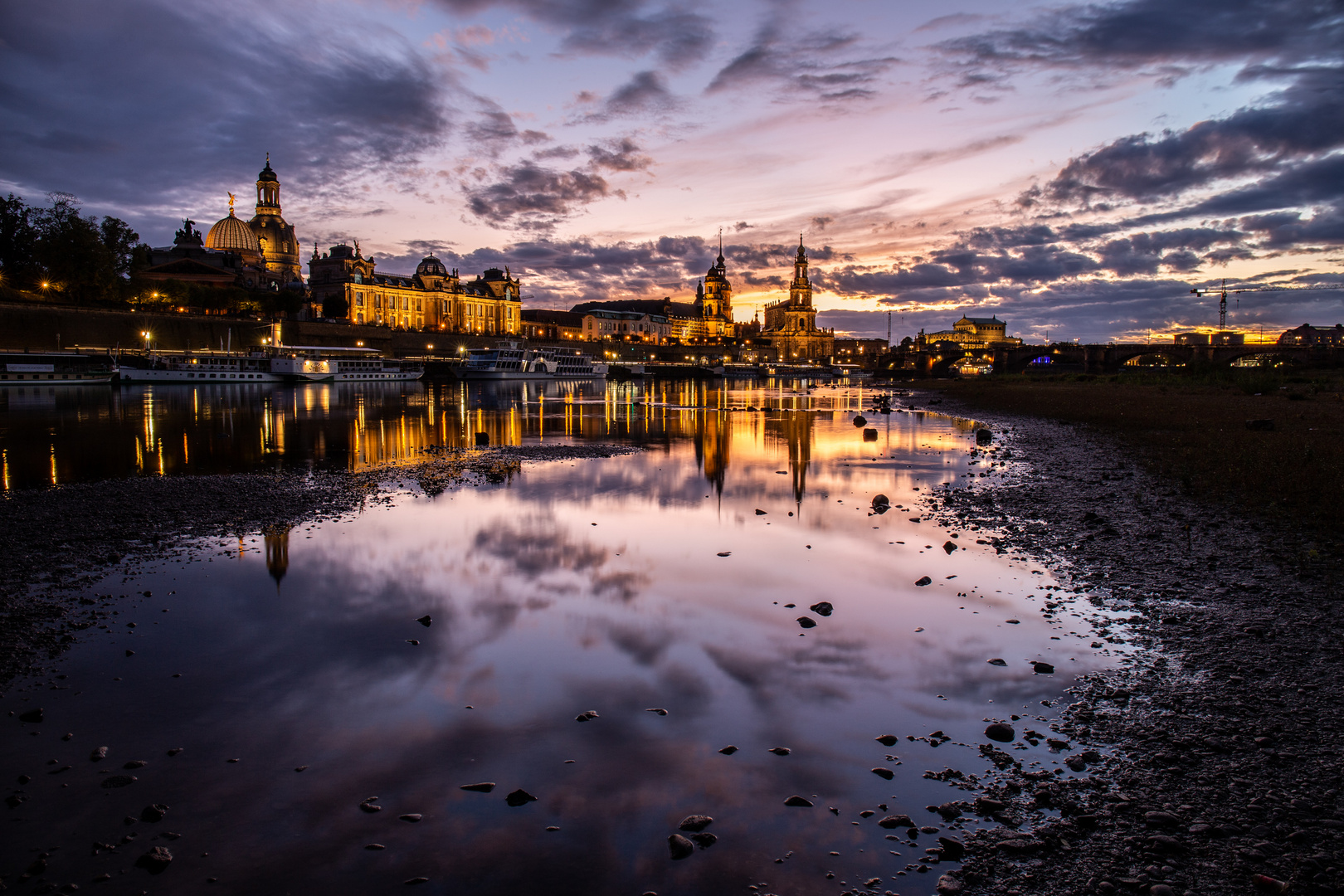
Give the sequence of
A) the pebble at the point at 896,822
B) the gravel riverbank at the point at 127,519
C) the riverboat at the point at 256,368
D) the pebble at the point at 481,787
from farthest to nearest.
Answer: the riverboat at the point at 256,368 → the gravel riverbank at the point at 127,519 → the pebble at the point at 481,787 → the pebble at the point at 896,822

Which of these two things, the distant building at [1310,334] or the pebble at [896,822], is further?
the distant building at [1310,334]

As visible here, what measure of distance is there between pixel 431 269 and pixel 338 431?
132584 mm

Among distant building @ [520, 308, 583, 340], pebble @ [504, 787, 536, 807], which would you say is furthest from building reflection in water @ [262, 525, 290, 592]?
distant building @ [520, 308, 583, 340]

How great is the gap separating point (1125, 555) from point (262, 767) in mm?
11441

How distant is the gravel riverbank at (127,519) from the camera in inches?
317

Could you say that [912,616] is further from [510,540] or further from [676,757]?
[510,540]

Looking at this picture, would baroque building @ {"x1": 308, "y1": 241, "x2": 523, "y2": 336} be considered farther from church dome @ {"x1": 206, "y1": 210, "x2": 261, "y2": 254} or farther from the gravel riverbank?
the gravel riverbank

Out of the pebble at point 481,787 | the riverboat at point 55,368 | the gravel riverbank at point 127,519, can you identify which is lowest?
the pebble at point 481,787

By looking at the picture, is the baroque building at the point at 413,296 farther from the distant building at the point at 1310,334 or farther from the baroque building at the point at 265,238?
the distant building at the point at 1310,334

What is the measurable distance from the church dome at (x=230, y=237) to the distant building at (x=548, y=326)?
5966 centimetres

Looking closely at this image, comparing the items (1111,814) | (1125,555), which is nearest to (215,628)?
(1111,814)

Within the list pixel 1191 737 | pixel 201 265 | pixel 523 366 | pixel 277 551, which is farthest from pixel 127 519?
pixel 201 265

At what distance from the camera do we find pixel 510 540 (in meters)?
12.2

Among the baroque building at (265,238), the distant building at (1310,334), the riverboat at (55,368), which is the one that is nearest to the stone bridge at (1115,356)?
the distant building at (1310,334)
